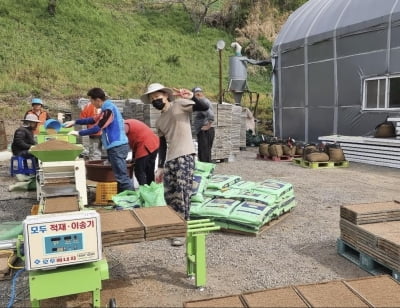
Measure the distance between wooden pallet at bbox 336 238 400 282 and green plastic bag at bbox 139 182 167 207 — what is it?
228cm

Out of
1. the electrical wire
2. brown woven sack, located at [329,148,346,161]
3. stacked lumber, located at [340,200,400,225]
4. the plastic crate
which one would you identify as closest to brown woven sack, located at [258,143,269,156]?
brown woven sack, located at [329,148,346,161]

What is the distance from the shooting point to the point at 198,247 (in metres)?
3.66

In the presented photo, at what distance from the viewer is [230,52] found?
29938 mm

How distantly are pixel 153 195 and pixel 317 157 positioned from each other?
6114mm

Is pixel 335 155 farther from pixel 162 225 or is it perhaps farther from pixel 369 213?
pixel 162 225

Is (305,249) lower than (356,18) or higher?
lower

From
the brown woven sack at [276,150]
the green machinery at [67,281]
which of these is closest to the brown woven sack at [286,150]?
the brown woven sack at [276,150]

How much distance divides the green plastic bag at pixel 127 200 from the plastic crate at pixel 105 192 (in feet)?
2.62

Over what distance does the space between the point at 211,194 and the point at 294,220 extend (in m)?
1.26

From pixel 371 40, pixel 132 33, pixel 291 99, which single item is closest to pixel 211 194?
pixel 371 40

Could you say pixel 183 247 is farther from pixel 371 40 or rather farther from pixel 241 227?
pixel 371 40

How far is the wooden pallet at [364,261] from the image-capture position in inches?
155

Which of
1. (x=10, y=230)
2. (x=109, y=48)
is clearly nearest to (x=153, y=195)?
(x=10, y=230)

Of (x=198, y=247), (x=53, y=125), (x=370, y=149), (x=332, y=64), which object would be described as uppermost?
(x=332, y=64)
